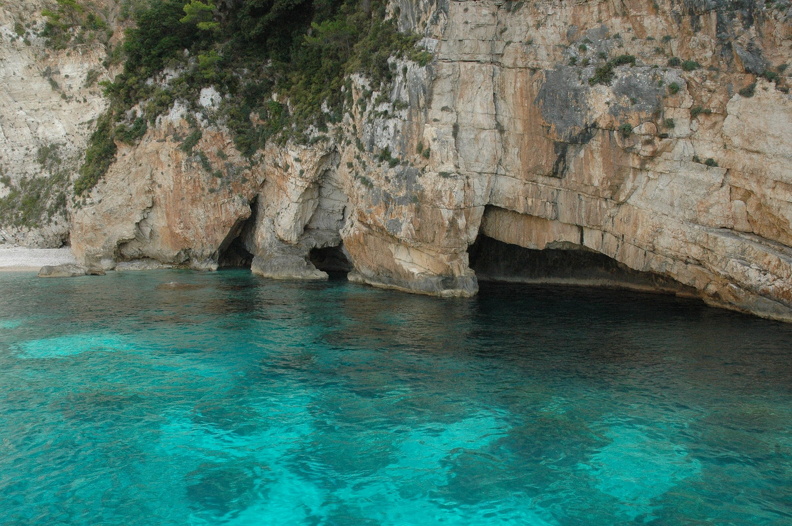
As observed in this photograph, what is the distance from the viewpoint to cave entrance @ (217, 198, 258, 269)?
38625mm

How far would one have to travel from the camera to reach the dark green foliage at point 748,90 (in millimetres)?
20766

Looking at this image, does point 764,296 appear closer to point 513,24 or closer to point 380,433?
point 513,24

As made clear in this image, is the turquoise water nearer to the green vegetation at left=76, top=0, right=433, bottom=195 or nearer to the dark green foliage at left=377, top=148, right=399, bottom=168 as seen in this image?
the dark green foliage at left=377, top=148, right=399, bottom=168

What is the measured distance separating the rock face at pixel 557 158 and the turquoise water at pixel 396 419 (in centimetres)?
349

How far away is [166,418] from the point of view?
13.4 meters

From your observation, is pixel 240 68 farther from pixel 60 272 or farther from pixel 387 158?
pixel 60 272

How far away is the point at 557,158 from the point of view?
25.2m

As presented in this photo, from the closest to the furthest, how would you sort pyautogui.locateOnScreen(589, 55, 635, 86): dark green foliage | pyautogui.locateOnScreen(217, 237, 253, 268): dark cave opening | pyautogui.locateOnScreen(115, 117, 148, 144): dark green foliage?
pyautogui.locateOnScreen(589, 55, 635, 86): dark green foliage, pyautogui.locateOnScreen(115, 117, 148, 144): dark green foliage, pyautogui.locateOnScreen(217, 237, 253, 268): dark cave opening

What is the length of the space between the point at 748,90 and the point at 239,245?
31910 mm

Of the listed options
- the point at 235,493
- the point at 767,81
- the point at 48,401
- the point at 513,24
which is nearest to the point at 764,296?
the point at 767,81

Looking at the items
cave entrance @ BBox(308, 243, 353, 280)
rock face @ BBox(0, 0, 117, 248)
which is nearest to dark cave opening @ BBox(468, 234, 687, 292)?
cave entrance @ BBox(308, 243, 353, 280)

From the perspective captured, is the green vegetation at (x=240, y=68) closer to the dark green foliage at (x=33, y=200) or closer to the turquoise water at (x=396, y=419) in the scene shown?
the dark green foliage at (x=33, y=200)

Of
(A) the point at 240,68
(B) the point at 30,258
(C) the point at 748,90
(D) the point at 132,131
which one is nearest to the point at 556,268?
(C) the point at 748,90

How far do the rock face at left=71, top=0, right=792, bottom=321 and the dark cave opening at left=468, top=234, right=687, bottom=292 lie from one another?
1.89 meters
